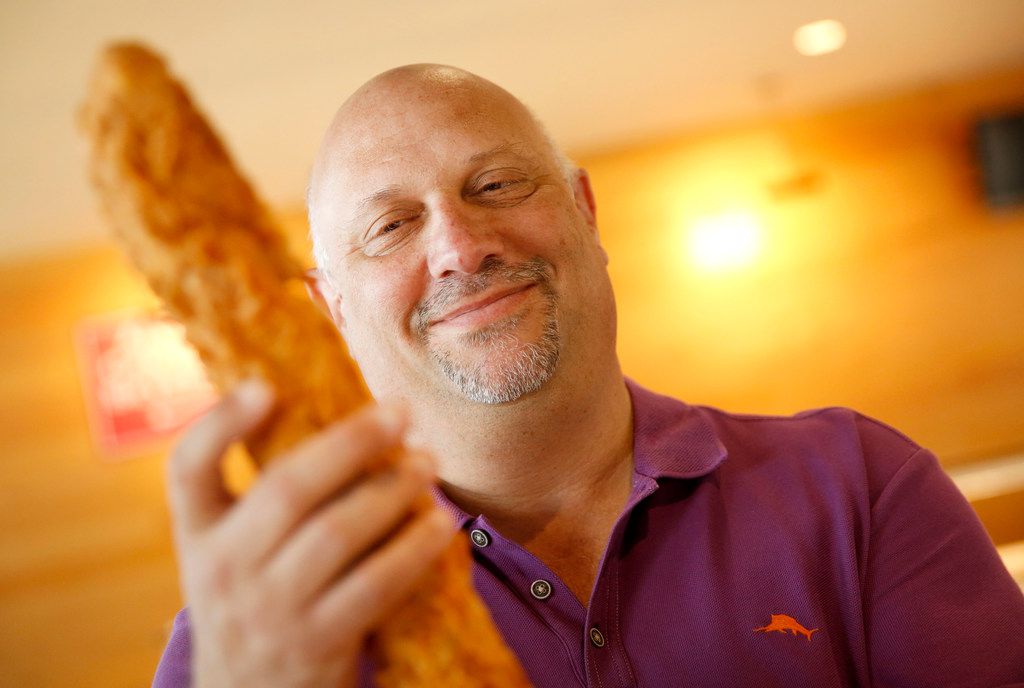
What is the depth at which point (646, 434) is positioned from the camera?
147 centimetres

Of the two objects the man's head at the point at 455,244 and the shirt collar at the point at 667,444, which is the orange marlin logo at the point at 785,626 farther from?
the man's head at the point at 455,244

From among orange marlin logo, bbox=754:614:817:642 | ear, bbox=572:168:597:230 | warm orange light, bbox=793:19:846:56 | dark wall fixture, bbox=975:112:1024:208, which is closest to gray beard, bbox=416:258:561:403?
ear, bbox=572:168:597:230

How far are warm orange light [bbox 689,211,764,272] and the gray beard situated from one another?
4.30 m

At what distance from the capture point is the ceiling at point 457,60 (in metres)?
3.08

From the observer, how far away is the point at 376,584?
0.63m

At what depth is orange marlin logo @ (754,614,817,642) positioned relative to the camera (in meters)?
1.20

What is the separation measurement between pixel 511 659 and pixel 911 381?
522 cm

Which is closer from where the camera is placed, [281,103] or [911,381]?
[281,103]

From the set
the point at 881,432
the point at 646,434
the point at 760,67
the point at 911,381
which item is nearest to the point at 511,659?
the point at 646,434

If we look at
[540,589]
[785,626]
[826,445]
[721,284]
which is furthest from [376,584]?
[721,284]

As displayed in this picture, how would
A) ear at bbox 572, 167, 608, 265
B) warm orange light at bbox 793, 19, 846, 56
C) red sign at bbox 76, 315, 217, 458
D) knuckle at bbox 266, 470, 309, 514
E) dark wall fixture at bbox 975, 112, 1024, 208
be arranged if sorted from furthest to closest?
dark wall fixture at bbox 975, 112, 1024, 208 < red sign at bbox 76, 315, 217, 458 < warm orange light at bbox 793, 19, 846, 56 < ear at bbox 572, 167, 608, 265 < knuckle at bbox 266, 470, 309, 514

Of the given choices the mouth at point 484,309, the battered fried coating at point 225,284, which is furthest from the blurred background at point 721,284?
the battered fried coating at point 225,284

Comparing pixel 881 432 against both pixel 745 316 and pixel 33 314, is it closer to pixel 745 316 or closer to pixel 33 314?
pixel 745 316

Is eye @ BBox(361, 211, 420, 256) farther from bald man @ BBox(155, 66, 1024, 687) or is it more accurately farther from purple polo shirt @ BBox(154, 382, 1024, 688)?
purple polo shirt @ BBox(154, 382, 1024, 688)
